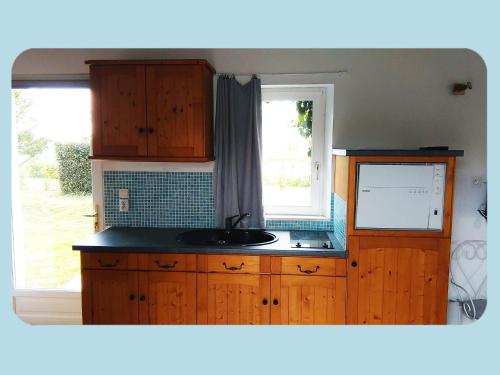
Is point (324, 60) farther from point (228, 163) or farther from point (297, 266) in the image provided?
point (297, 266)

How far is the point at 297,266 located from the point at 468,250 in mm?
1454

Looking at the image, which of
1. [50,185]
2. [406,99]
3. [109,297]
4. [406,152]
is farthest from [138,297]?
[406,99]

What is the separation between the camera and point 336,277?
2.21m

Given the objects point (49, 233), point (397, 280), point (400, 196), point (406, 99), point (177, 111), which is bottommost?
point (397, 280)

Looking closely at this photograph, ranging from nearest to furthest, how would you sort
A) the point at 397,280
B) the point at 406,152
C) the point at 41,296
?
the point at 406,152, the point at 397,280, the point at 41,296

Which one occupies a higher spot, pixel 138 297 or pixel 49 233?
pixel 49 233

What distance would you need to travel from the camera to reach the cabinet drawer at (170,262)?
228 centimetres

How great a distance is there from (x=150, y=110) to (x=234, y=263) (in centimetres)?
126

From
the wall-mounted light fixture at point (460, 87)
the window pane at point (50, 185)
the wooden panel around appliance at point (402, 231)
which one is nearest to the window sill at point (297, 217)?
the wooden panel around appliance at point (402, 231)

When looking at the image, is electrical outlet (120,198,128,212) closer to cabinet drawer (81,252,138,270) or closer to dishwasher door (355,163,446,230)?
cabinet drawer (81,252,138,270)

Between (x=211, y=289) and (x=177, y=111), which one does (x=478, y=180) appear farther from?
(x=177, y=111)

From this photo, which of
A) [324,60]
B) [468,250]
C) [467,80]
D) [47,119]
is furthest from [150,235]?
[467,80]

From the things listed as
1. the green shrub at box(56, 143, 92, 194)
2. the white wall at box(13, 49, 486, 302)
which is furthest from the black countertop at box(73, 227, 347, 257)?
the white wall at box(13, 49, 486, 302)

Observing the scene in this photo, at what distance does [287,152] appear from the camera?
2840 millimetres
